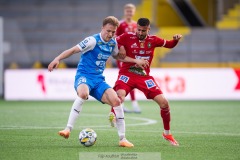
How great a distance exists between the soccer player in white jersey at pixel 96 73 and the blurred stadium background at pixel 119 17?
14.4 metres

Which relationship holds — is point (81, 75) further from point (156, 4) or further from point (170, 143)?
point (156, 4)

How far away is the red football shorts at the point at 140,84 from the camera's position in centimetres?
973

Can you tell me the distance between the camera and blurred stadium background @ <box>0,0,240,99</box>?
25.3 meters

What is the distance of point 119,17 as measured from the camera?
27500 millimetres

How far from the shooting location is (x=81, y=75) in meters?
9.40

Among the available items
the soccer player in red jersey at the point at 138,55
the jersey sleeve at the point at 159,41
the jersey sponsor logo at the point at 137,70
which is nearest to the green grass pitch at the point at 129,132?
the soccer player in red jersey at the point at 138,55

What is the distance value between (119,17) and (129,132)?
16.9 m

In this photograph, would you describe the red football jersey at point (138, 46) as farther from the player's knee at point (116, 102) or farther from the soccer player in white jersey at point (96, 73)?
the player's knee at point (116, 102)

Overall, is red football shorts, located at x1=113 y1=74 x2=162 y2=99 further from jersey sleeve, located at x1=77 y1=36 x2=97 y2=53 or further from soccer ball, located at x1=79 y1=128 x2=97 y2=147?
soccer ball, located at x1=79 y1=128 x2=97 y2=147

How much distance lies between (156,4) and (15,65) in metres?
6.80

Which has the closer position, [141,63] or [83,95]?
[83,95]

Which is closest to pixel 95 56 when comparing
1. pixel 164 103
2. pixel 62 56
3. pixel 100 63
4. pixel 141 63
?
pixel 100 63

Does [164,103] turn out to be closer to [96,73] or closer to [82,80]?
[96,73]

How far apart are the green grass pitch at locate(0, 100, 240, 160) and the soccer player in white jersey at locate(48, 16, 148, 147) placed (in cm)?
47
